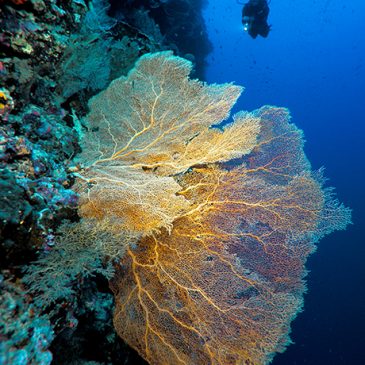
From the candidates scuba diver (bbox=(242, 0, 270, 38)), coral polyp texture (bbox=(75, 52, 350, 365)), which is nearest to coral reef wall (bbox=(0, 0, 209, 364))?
coral polyp texture (bbox=(75, 52, 350, 365))

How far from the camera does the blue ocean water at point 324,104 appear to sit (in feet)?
93.8

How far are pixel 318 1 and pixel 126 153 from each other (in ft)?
366

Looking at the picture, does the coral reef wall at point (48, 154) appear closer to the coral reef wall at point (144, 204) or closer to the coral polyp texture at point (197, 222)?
the coral reef wall at point (144, 204)

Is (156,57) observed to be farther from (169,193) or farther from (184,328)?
(184,328)

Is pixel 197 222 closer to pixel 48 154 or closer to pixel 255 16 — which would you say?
pixel 48 154

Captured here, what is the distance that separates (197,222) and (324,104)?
8764cm

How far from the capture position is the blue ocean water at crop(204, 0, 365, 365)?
93.8 ft

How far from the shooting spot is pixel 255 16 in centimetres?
935

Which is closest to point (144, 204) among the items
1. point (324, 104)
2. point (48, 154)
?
point (48, 154)

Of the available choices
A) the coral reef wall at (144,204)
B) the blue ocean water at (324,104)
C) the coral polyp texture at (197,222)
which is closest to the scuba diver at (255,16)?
the coral reef wall at (144,204)

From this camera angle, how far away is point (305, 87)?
Answer: 81.5 m

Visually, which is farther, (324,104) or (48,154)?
(324,104)

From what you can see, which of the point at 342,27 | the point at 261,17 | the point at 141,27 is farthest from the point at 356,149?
the point at 141,27

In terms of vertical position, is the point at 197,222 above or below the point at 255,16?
below
